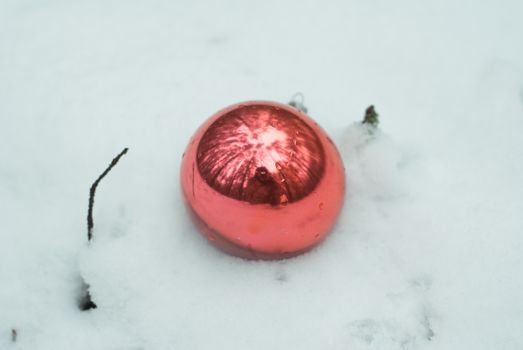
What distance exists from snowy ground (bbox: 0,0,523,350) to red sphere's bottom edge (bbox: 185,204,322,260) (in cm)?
11

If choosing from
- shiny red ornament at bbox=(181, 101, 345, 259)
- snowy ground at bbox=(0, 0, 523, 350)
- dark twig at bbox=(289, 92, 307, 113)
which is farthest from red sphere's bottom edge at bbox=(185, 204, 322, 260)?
dark twig at bbox=(289, 92, 307, 113)

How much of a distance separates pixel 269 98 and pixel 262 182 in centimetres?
101

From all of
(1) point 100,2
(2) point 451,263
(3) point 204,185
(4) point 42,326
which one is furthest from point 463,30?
(4) point 42,326

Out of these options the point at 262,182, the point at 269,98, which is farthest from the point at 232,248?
the point at 269,98

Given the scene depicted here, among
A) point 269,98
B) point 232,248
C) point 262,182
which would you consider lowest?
point 232,248

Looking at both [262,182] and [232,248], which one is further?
[232,248]

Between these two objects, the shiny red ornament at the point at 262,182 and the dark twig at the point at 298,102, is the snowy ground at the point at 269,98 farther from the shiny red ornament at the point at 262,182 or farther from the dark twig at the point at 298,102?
the shiny red ornament at the point at 262,182

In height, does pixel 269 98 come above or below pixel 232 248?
above

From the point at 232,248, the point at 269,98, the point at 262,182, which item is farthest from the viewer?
the point at 269,98

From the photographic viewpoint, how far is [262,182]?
1.58 m

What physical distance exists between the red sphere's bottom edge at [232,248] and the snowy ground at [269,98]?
4.3 inches

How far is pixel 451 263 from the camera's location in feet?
6.28

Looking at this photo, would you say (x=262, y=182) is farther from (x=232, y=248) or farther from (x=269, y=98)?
(x=269, y=98)

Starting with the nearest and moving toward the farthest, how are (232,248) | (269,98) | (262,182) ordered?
(262,182), (232,248), (269,98)
